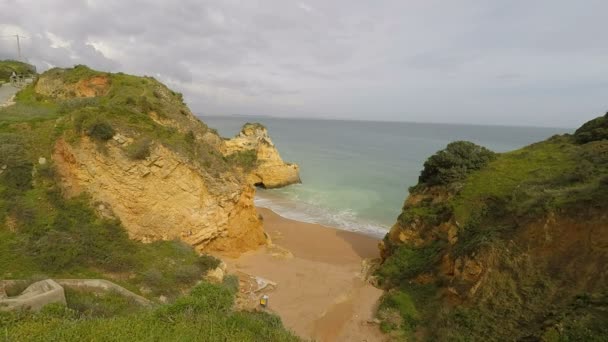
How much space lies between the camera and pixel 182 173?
1577 cm

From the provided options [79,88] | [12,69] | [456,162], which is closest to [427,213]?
Result: [456,162]

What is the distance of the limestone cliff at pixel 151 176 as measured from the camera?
1432 cm

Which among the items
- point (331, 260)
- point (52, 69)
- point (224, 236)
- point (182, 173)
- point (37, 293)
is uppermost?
point (52, 69)

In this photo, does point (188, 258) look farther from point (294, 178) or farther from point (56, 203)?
point (294, 178)

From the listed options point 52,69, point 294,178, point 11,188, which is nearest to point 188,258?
point 11,188

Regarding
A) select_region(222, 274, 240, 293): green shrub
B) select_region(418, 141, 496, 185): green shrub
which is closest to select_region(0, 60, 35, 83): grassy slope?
select_region(222, 274, 240, 293): green shrub

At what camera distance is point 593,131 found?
15953 mm

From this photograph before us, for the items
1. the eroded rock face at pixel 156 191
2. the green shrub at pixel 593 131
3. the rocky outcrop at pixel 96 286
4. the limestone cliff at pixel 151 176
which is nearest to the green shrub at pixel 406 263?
the limestone cliff at pixel 151 176

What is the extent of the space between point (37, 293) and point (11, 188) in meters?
7.97

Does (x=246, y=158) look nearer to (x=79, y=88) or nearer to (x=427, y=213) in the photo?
(x=79, y=88)

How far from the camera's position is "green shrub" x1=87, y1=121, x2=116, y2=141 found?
47.2 ft

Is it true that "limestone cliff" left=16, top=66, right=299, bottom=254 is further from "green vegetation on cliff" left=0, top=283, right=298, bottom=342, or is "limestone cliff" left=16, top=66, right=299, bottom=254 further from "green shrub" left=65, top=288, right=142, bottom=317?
"green vegetation on cliff" left=0, top=283, right=298, bottom=342

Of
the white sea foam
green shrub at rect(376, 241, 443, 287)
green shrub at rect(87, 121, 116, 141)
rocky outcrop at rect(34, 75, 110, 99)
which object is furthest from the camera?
the white sea foam

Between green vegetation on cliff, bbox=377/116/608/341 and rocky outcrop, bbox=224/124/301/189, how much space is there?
22688mm
